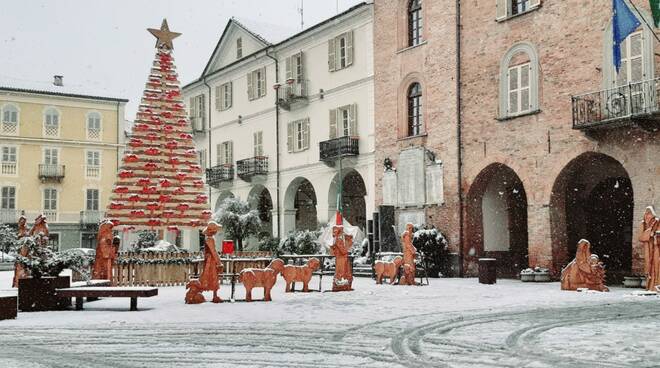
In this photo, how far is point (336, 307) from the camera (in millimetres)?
12977

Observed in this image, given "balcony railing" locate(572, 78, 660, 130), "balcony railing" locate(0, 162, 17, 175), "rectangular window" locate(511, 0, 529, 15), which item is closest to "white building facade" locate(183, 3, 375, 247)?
"rectangular window" locate(511, 0, 529, 15)

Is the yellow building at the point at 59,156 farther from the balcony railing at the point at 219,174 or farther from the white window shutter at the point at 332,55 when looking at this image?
the white window shutter at the point at 332,55

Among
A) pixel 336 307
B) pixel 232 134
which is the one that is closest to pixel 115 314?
pixel 336 307

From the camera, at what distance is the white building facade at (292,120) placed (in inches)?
1116

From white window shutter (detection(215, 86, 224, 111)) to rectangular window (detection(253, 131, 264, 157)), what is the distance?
4.10 meters

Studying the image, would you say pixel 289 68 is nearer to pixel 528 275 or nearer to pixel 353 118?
pixel 353 118

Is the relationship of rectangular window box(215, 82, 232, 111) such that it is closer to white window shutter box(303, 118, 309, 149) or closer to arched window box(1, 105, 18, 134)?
white window shutter box(303, 118, 309, 149)

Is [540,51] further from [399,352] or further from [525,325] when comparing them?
[399,352]

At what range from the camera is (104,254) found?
17.6 metres

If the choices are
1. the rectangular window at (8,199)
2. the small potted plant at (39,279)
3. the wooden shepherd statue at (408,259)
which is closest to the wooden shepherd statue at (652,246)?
the wooden shepherd statue at (408,259)

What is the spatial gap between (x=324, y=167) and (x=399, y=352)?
2233cm

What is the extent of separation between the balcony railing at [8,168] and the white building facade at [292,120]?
537 inches

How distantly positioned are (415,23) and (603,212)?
28.7 feet

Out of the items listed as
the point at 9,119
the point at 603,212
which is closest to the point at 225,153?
the point at 9,119
